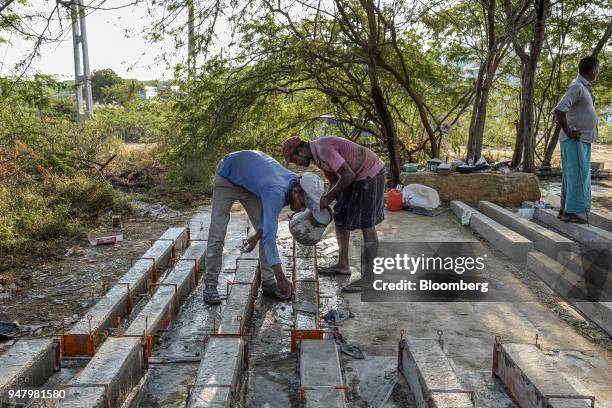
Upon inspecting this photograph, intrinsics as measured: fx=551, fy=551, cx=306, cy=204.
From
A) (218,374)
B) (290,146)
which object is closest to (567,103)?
(290,146)

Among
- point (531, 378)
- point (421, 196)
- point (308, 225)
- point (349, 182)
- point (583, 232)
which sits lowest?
point (531, 378)

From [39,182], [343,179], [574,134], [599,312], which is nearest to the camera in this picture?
[599,312]

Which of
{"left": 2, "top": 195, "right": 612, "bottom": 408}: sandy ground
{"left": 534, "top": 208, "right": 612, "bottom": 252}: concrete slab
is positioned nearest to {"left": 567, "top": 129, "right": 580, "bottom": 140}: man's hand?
{"left": 534, "top": 208, "right": 612, "bottom": 252}: concrete slab

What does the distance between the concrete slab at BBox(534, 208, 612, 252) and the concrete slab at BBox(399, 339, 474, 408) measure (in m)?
3.39

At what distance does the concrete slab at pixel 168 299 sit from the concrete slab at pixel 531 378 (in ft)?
7.38

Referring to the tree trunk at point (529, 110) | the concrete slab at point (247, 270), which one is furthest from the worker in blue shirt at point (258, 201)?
the tree trunk at point (529, 110)

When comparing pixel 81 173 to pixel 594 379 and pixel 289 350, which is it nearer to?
pixel 289 350

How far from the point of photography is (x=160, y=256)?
547cm

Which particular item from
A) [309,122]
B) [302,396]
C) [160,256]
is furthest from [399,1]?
[302,396]

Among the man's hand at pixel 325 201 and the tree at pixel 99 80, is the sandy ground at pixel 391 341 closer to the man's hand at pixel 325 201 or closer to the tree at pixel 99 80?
the man's hand at pixel 325 201

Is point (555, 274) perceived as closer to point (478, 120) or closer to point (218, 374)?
point (218, 374)

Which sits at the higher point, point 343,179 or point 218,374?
point 343,179

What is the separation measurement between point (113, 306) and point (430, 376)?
2.38 m

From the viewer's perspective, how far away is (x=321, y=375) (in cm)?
312
